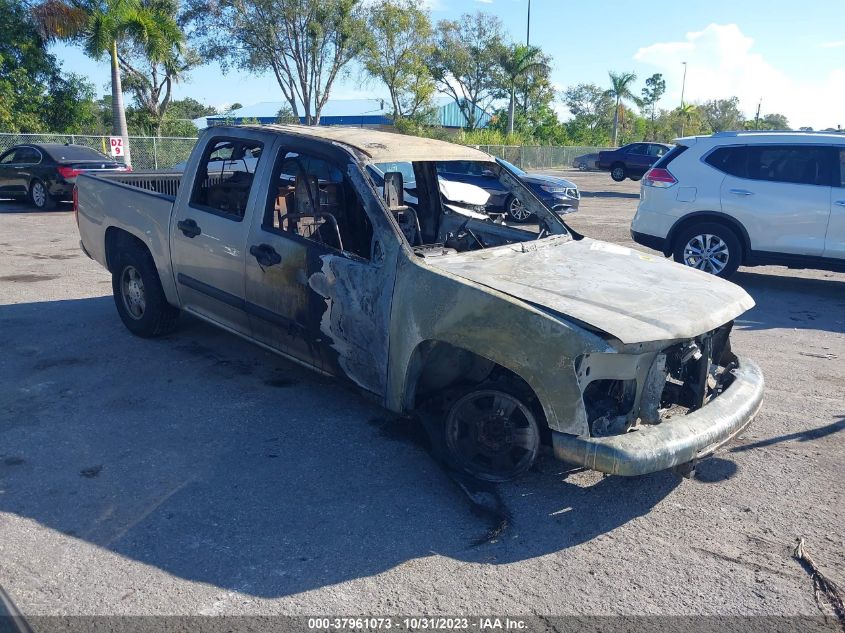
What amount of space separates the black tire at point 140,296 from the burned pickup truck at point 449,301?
0.15 ft

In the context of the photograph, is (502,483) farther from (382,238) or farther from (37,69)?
(37,69)

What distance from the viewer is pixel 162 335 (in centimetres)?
632

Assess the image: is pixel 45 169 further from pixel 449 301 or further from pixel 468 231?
pixel 449 301

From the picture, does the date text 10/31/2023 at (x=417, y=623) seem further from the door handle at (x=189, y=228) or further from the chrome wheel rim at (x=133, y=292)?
the chrome wheel rim at (x=133, y=292)

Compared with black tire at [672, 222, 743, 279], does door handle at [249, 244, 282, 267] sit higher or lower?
higher

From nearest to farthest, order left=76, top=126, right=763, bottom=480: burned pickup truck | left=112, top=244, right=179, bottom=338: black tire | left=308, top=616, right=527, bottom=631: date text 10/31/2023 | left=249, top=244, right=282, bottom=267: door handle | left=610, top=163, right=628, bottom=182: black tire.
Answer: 1. left=308, top=616, right=527, bottom=631: date text 10/31/2023
2. left=76, top=126, right=763, bottom=480: burned pickup truck
3. left=249, top=244, right=282, bottom=267: door handle
4. left=112, top=244, right=179, bottom=338: black tire
5. left=610, top=163, right=628, bottom=182: black tire

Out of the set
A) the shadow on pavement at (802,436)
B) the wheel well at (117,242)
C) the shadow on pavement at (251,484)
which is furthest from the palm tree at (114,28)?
the shadow on pavement at (802,436)

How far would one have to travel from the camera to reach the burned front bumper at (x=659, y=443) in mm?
3426


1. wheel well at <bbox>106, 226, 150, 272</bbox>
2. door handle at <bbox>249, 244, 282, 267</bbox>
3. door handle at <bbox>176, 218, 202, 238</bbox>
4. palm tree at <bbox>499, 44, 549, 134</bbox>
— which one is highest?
palm tree at <bbox>499, 44, 549, 134</bbox>

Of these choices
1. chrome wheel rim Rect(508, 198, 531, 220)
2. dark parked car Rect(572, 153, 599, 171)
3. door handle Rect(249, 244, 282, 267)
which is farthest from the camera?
dark parked car Rect(572, 153, 599, 171)

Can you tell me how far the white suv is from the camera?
862cm

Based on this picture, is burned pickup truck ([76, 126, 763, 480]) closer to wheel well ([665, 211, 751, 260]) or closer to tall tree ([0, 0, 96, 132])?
wheel well ([665, 211, 751, 260])

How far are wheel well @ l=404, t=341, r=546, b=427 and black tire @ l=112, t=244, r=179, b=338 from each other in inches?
114

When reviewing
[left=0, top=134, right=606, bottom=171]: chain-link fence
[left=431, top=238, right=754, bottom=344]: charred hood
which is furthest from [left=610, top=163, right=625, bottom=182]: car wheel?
[left=431, top=238, right=754, bottom=344]: charred hood
